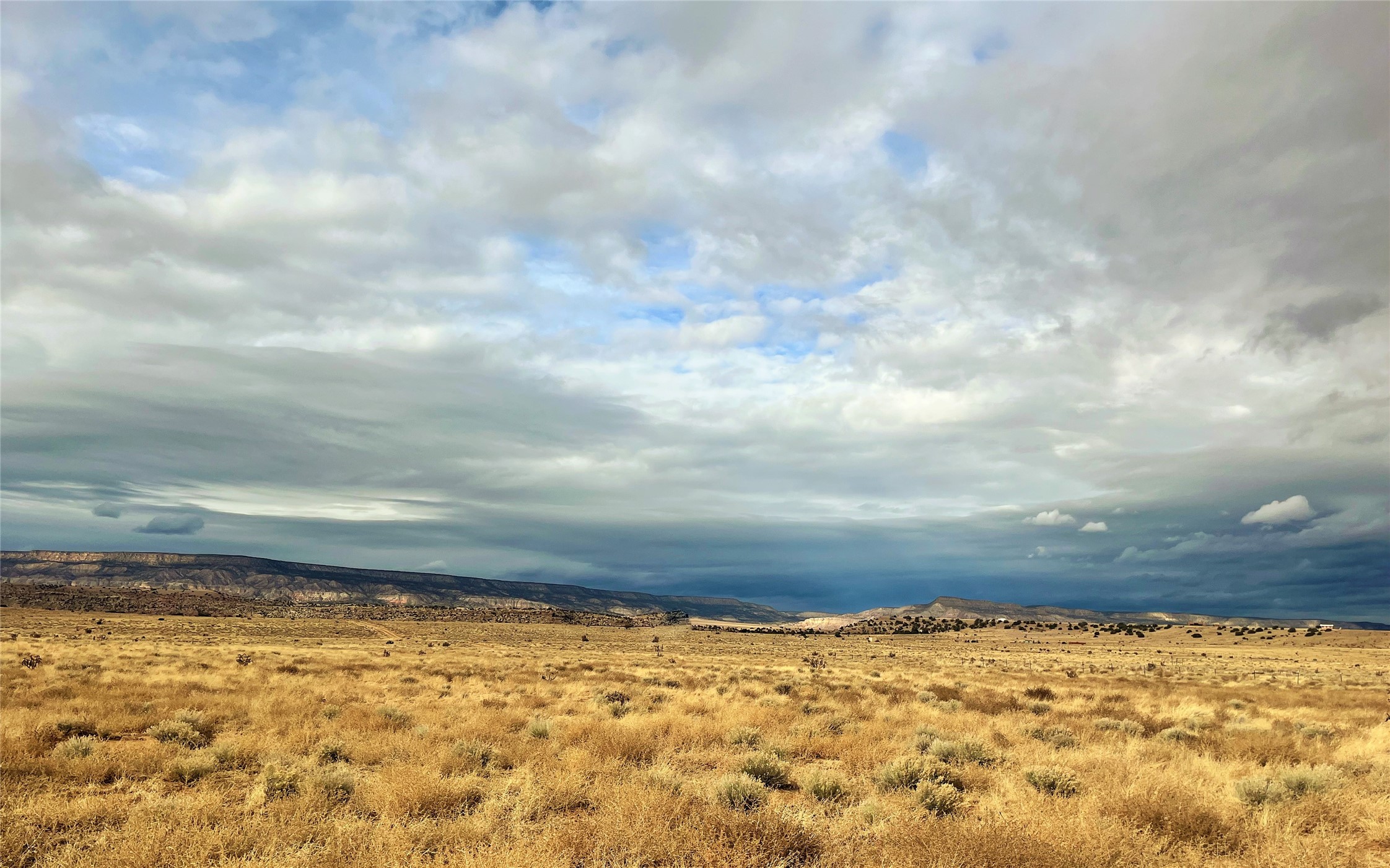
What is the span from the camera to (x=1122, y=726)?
51.2 feet

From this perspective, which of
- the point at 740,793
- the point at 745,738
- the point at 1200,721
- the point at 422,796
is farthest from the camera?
the point at 1200,721

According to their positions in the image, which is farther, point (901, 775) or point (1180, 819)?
point (901, 775)

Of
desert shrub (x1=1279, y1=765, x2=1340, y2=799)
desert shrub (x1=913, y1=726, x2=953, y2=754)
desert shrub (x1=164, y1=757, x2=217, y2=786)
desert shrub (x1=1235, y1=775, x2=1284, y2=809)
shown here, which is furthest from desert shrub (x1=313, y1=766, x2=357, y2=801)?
desert shrub (x1=1279, y1=765, x2=1340, y2=799)

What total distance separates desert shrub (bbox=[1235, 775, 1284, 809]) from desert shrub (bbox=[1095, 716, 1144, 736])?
613 centimetres

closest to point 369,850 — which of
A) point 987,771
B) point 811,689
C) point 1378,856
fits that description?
point 987,771

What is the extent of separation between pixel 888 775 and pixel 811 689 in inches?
535

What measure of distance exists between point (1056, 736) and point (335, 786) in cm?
1353

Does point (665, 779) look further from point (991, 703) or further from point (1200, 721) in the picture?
point (1200, 721)

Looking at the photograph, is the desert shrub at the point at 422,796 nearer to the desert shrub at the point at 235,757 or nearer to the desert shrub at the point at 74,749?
the desert shrub at the point at 235,757

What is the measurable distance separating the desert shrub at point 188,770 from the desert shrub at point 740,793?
304 inches

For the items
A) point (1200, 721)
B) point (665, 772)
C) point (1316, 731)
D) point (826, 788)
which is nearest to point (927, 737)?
point (826, 788)

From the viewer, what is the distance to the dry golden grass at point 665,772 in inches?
270

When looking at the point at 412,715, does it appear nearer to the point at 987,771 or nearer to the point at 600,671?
the point at 987,771

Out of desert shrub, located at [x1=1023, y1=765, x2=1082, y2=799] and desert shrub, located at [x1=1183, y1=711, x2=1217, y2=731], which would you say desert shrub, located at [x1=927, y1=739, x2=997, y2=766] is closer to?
desert shrub, located at [x1=1023, y1=765, x2=1082, y2=799]
